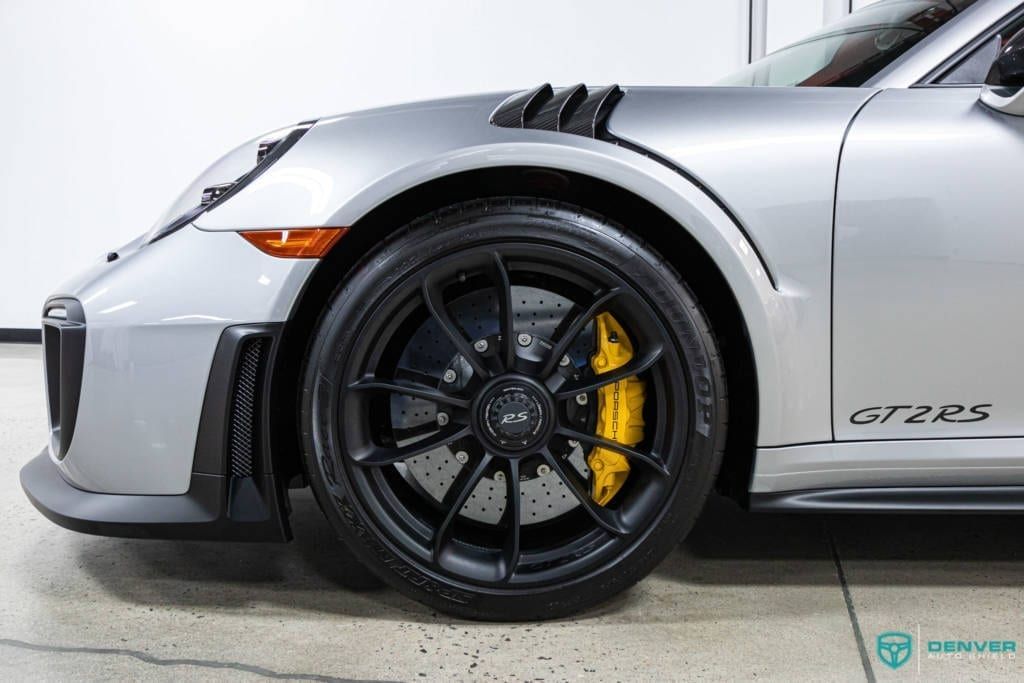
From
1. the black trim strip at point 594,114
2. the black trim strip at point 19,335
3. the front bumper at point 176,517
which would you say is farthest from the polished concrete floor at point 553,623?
the black trim strip at point 19,335

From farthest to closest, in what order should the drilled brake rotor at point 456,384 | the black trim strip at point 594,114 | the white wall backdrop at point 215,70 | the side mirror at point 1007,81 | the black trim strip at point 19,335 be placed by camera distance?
the black trim strip at point 19,335 < the white wall backdrop at point 215,70 < the drilled brake rotor at point 456,384 < the black trim strip at point 594,114 < the side mirror at point 1007,81

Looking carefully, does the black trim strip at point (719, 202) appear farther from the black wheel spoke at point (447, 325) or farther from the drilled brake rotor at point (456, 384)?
the black wheel spoke at point (447, 325)

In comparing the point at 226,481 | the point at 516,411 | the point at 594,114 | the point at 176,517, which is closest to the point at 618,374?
the point at 516,411

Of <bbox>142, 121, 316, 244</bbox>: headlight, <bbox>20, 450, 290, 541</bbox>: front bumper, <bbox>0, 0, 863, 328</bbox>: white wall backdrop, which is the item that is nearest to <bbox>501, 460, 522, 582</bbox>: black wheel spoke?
<bbox>20, 450, 290, 541</bbox>: front bumper

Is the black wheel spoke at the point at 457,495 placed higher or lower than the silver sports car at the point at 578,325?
lower

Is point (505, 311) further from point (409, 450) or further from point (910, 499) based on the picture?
point (910, 499)

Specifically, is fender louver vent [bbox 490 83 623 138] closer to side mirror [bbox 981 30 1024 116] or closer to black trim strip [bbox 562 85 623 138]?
black trim strip [bbox 562 85 623 138]

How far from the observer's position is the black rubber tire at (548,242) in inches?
61.4

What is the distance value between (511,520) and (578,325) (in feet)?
1.20

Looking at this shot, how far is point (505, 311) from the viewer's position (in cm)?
158

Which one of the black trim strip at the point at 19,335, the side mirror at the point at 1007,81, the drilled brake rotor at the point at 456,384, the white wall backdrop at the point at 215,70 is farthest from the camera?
the black trim strip at the point at 19,335

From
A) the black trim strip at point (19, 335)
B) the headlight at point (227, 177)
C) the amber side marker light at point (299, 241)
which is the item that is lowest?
the black trim strip at point (19, 335)

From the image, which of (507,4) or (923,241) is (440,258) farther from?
(507,4)

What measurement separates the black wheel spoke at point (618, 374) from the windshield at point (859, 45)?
0.63m
